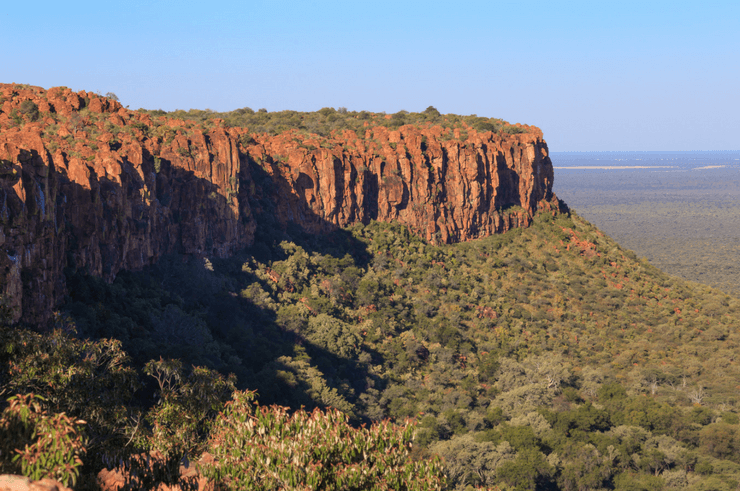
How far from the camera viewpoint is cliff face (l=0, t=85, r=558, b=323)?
2836cm

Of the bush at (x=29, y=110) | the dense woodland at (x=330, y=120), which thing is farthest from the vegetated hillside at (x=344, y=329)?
the dense woodland at (x=330, y=120)

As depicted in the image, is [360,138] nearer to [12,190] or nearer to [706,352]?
[706,352]

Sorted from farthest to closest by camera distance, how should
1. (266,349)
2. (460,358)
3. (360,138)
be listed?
(360,138) < (460,358) < (266,349)

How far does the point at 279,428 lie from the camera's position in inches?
513

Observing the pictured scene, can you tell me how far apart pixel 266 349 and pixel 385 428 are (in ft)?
103

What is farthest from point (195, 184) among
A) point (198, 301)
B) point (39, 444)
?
point (39, 444)

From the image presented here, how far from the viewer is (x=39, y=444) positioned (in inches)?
362

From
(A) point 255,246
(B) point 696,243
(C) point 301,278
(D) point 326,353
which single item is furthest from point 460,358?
(B) point 696,243

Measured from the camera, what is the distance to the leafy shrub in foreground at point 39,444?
9.13 metres

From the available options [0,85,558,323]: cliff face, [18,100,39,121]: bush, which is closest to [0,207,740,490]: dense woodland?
[0,85,558,323]: cliff face

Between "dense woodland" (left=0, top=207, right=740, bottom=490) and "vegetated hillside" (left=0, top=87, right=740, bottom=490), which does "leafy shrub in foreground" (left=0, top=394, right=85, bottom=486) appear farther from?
"dense woodland" (left=0, top=207, right=740, bottom=490)

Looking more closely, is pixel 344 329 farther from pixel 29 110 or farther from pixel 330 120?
pixel 330 120

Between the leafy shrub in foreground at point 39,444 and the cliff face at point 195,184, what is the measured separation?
15.4 meters

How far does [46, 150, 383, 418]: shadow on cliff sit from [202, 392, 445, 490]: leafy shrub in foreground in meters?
17.4
